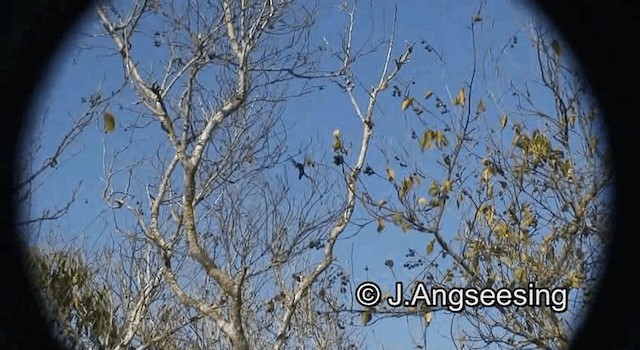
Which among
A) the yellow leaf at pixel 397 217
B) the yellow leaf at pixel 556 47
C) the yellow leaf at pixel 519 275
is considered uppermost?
the yellow leaf at pixel 556 47

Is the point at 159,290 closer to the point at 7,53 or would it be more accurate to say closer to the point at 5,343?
the point at 5,343

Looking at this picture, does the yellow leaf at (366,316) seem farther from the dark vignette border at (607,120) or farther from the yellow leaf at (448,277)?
the dark vignette border at (607,120)

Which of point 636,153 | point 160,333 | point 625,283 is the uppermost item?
point 160,333

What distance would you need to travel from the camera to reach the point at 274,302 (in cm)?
489

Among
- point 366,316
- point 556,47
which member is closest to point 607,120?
point 556,47

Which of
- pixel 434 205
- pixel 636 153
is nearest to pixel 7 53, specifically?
pixel 434 205

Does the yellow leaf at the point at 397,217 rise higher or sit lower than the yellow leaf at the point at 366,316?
higher

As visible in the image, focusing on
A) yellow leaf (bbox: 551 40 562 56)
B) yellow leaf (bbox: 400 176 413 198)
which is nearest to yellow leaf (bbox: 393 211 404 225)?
yellow leaf (bbox: 400 176 413 198)

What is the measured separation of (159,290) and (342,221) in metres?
1.37

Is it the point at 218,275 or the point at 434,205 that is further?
the point at 218,275

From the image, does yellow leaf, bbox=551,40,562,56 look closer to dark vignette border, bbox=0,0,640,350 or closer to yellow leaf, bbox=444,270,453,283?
dark vignette border, bbox=0,0,640,350

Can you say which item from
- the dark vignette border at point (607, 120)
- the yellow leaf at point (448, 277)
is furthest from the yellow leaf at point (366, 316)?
the dark vignette border at point (607, 120)

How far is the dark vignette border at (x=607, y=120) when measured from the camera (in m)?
3.57

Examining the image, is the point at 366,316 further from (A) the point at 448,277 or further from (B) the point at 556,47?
(B) the point at 556,47
